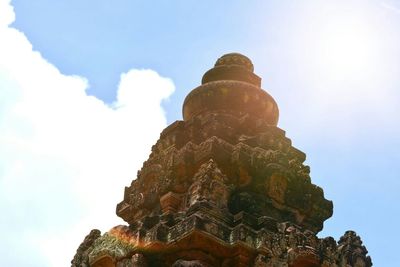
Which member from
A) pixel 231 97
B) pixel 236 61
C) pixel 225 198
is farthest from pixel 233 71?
pixel 225 198

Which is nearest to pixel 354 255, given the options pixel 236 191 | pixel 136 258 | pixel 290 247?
pixel 290 247

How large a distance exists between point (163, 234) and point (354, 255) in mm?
3140

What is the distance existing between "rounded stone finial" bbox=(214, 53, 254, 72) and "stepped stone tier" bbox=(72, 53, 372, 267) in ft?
0.08

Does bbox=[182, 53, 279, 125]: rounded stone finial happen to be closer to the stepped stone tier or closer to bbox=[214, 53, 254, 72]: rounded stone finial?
the stepped stone tier

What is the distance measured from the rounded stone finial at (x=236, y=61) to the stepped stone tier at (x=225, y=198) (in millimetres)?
23

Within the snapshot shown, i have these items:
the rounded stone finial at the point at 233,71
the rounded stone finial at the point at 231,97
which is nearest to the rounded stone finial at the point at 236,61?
the rounded stone finial at the point at 233,71

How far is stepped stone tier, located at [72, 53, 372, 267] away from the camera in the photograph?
28.7ft

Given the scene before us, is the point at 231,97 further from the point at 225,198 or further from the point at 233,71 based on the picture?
the point at 225,198

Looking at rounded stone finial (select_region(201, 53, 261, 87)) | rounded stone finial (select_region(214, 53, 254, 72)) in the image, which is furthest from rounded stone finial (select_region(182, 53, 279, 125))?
rounded stone finial (select_region(214, 53, 254, 72))

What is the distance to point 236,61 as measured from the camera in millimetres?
13062

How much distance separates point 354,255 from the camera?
9797 millimetres

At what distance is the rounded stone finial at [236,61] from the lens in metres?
13.0

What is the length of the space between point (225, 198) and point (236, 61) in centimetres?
422

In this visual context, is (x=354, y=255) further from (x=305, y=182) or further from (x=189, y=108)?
(x=189, y=108)
